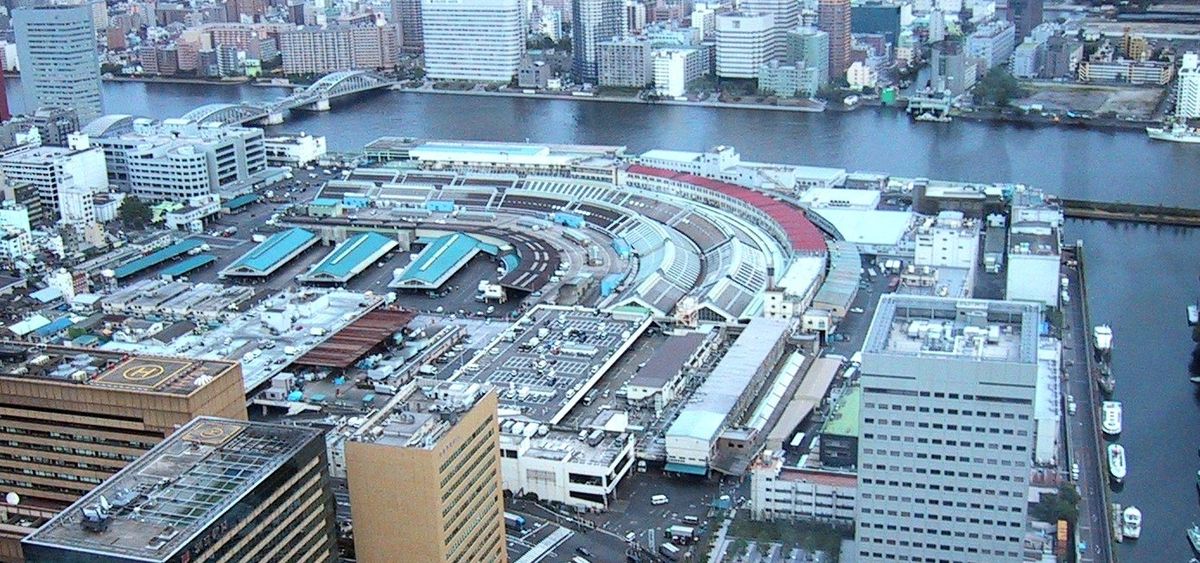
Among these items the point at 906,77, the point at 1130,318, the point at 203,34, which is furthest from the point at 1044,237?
the point at 203,34

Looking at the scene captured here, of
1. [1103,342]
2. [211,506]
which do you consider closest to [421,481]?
[211,506]

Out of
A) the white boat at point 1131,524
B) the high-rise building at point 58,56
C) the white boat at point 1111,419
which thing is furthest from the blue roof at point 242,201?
the white boat at point 1131,524

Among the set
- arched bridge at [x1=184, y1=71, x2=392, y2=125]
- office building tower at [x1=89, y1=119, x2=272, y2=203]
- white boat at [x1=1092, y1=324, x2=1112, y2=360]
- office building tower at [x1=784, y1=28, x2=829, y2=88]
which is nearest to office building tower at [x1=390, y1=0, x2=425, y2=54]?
arched bridge at [x1=184, y1=71, x2=392, y2=125]

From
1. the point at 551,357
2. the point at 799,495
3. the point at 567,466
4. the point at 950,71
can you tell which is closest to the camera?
the point at 799,495

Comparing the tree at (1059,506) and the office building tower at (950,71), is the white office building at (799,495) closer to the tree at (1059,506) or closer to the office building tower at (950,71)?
the tree at (1059,506)

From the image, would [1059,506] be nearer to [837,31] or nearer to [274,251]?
[274,251]

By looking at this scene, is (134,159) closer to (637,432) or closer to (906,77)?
(637,432)

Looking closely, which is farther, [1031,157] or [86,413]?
[1031,157]
